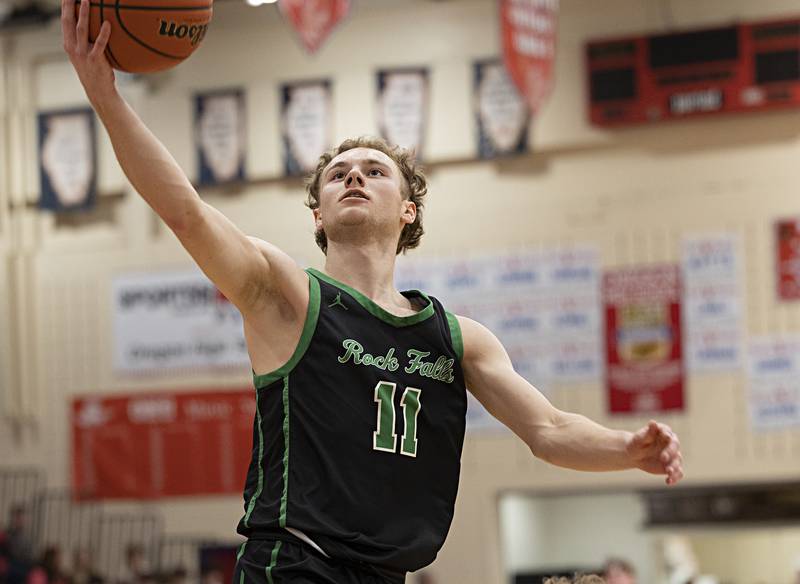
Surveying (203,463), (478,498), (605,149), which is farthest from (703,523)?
(203,463)

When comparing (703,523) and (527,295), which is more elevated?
(527,295)

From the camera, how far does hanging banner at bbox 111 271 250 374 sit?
15.6m

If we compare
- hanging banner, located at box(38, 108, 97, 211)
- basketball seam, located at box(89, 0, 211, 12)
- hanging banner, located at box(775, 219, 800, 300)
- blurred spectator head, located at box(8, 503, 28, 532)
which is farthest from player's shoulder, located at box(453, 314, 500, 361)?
hanging banner, located at box(38, 108, 97, 211)

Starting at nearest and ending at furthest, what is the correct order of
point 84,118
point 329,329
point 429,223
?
point 329,329
point 429,223
point 84,118

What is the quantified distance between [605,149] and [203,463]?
239 inches

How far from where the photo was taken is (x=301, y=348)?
3557mm

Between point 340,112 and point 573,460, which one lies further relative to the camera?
point 340,112

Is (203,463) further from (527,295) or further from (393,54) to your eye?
(393,54)

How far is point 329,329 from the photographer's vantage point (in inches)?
142

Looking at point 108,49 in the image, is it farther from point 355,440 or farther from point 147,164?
point 355,440

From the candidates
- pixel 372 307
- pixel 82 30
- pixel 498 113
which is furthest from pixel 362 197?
pixel 498 113

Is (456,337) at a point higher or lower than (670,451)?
higher

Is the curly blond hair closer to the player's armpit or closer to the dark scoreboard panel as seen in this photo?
the player's armpit

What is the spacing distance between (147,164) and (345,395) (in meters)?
0.86
